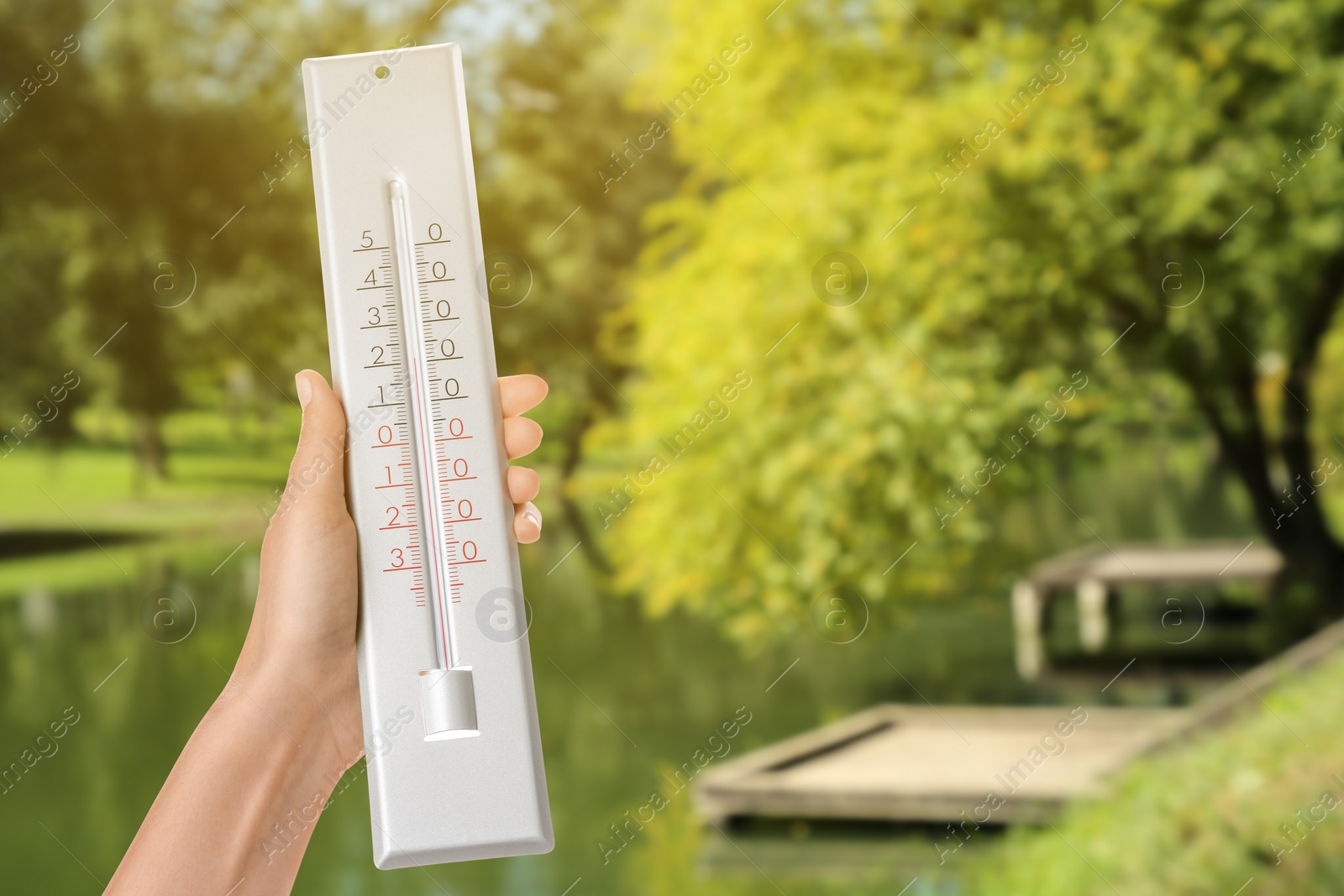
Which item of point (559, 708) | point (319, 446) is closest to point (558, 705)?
point (559, 708)

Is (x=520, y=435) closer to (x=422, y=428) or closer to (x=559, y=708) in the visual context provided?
(x=422, y=428)

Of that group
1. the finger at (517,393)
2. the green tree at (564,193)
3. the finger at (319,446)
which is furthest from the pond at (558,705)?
the finger at (319,446)

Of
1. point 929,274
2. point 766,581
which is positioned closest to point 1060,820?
point 766,581

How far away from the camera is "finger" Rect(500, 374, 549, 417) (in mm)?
914

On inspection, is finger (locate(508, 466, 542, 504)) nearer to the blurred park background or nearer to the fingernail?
the fingernail

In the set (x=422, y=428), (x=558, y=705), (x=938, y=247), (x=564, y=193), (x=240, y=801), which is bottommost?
(x=240, y=801)

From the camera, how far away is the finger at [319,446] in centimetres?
78

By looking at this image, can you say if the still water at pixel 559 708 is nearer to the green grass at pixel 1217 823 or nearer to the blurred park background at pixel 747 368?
→ the blurred park background at pixel 747 368

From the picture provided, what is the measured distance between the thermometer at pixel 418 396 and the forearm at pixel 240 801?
0.36 feet

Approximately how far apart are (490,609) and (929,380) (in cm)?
195

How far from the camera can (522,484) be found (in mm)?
836

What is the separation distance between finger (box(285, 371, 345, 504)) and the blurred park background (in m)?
1.62

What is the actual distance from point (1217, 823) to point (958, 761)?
1.51 metres

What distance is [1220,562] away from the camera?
5.08 m
